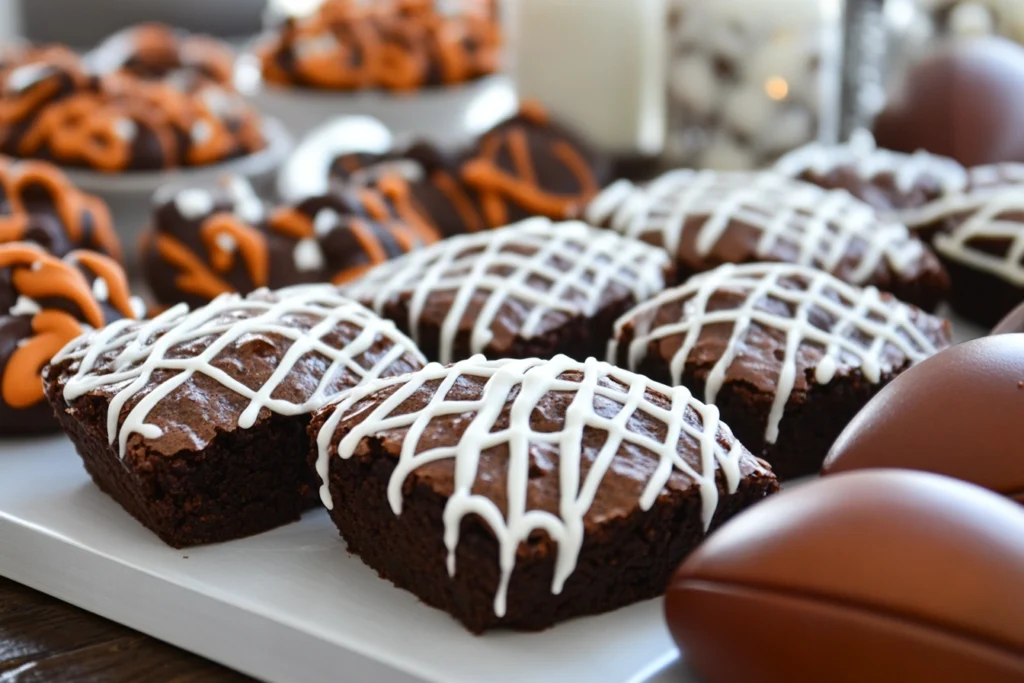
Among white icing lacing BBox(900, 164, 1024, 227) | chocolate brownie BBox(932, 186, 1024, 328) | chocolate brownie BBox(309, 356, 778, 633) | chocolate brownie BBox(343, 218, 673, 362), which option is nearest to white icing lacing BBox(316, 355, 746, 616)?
chocolate brownie BBox(309, 356, 778, 633)

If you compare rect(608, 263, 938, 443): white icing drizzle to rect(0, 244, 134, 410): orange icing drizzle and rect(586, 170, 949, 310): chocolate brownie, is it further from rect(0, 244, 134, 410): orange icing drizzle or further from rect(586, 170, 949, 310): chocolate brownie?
rect(0, 244, 134, 410): orange icing drizzle

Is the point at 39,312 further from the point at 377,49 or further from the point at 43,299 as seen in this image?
the point at 377,49

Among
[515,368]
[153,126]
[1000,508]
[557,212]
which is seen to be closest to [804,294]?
[515,368]

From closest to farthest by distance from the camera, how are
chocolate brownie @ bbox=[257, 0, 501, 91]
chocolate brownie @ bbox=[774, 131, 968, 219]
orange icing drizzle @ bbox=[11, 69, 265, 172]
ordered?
chocolate brownie @ bbox=[774, 131, 968, 219]
orange icing drizzle @ bbox=[11, 69, 265, 172]
chocolate brownie @ bbox=[257, 0, 501, 91]

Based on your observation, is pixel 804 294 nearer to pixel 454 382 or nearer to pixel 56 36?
pixel 454 382

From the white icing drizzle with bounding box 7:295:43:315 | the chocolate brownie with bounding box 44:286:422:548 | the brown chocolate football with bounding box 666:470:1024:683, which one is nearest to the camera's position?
the brown chocolate football with bounding box 666:470:1024:683

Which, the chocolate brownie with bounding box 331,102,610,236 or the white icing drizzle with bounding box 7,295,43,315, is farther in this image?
the chocolate brownie with bounding box 331,102,610,236
